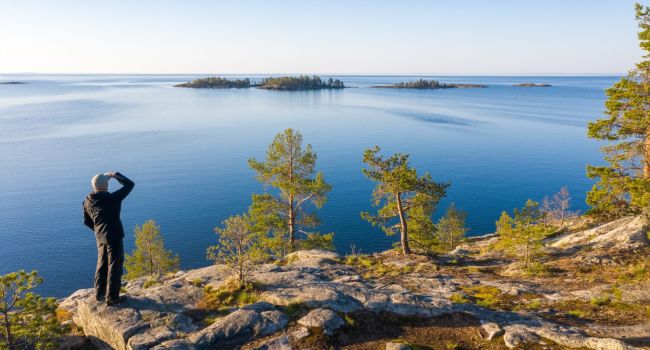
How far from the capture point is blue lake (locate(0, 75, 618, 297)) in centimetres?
5288

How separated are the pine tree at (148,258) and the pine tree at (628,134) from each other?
128ft

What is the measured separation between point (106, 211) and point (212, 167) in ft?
237

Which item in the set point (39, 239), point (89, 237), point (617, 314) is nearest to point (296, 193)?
point (617, 314)

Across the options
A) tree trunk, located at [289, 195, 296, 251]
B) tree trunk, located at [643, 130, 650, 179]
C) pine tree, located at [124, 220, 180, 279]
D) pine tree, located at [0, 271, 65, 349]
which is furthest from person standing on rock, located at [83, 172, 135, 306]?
pine tree, located at [124, 220, 180, 279]

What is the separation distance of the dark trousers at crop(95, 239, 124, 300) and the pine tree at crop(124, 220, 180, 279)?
30.4 m

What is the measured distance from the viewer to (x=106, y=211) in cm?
1109

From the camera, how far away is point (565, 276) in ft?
60.4

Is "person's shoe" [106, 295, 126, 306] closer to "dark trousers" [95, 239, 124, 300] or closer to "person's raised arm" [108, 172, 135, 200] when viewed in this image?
"dark trousers" [95, 239, 124, 300]

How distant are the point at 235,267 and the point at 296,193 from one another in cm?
1595

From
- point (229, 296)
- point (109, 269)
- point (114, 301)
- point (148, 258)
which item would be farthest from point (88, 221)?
point (148, 258)

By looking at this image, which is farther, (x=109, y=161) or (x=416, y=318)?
(x=109, y=161)

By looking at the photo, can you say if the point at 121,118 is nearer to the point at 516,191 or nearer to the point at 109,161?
the point at 109,161

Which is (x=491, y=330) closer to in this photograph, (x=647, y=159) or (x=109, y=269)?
(x=109, y=269)

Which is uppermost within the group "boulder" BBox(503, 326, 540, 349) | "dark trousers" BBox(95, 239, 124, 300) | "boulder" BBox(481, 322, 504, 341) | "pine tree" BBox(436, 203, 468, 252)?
"dark trousers" BBox(95, 239, 124, 300)
